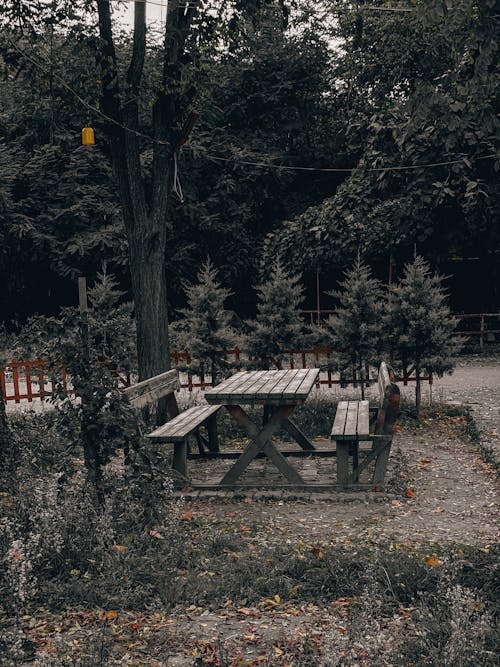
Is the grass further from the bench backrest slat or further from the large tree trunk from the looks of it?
the large tree trunk

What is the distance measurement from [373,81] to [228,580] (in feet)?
59.0

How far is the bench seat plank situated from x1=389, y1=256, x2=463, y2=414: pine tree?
3.55 meters

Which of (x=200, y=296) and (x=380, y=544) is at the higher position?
(x=200, y=296)

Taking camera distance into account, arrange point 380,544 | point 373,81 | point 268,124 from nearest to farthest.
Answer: point 380,544, point 373,81, point 268,124

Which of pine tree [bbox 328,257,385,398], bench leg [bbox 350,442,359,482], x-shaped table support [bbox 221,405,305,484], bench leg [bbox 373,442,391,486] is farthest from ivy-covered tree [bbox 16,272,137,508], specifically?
pine tree [bbox 328,257,385,398]

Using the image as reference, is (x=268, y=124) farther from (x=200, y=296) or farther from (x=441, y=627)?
(x=441, y=627)

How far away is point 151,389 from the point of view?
7.48m

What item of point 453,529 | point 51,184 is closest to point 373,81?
point 51,184

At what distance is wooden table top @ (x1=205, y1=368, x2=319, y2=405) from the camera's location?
23.2 feet

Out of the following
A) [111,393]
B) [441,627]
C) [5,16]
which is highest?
[5,16]

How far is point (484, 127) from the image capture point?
6512 mm

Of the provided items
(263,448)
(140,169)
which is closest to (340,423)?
(263,448)

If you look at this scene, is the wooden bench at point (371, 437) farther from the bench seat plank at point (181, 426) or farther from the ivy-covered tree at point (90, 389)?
the ivy-covered tree at point (90, 389)

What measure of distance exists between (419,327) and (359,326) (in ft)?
2.92
